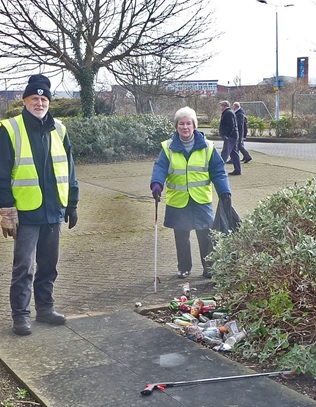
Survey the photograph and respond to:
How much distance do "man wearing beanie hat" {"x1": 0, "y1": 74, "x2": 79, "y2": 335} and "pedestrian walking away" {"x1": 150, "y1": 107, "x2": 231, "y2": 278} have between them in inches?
67.2

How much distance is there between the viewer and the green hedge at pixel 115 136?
2073 centimetres

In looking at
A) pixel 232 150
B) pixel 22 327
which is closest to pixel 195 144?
pixel 22 327

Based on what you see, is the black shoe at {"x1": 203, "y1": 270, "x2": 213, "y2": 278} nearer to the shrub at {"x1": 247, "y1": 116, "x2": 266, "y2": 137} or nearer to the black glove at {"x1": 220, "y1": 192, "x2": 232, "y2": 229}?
the black glove at {"x1": 220, "y1": 192, "x2": 232, "y2": 229}

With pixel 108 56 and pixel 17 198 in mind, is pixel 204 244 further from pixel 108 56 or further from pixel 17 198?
pixel 108 56

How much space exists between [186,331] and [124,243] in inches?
156

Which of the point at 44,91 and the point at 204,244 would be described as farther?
the point at 204,244

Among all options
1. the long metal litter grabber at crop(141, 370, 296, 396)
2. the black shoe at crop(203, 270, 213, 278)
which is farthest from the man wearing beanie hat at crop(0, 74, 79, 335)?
the black shoe at crop(203, 270, 213, 278)

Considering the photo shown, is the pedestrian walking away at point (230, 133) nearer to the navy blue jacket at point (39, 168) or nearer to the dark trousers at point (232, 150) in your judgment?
the dark trousers at point (232, 150)

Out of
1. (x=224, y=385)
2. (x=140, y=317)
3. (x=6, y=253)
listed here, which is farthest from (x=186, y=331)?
(x=6, y=253)

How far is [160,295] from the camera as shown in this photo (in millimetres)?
6684

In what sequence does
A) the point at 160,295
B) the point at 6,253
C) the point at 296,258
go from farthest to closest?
the point at 6,253 → the point at 160,295 → the point at 296,258

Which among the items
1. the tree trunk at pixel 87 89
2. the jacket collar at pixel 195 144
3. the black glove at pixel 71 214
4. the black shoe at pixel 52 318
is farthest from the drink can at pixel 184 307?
the tree trunk at pixel 87 89

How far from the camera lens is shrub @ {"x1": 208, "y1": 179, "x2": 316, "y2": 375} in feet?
15.6

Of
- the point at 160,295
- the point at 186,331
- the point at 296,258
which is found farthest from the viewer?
the point at 160,295
